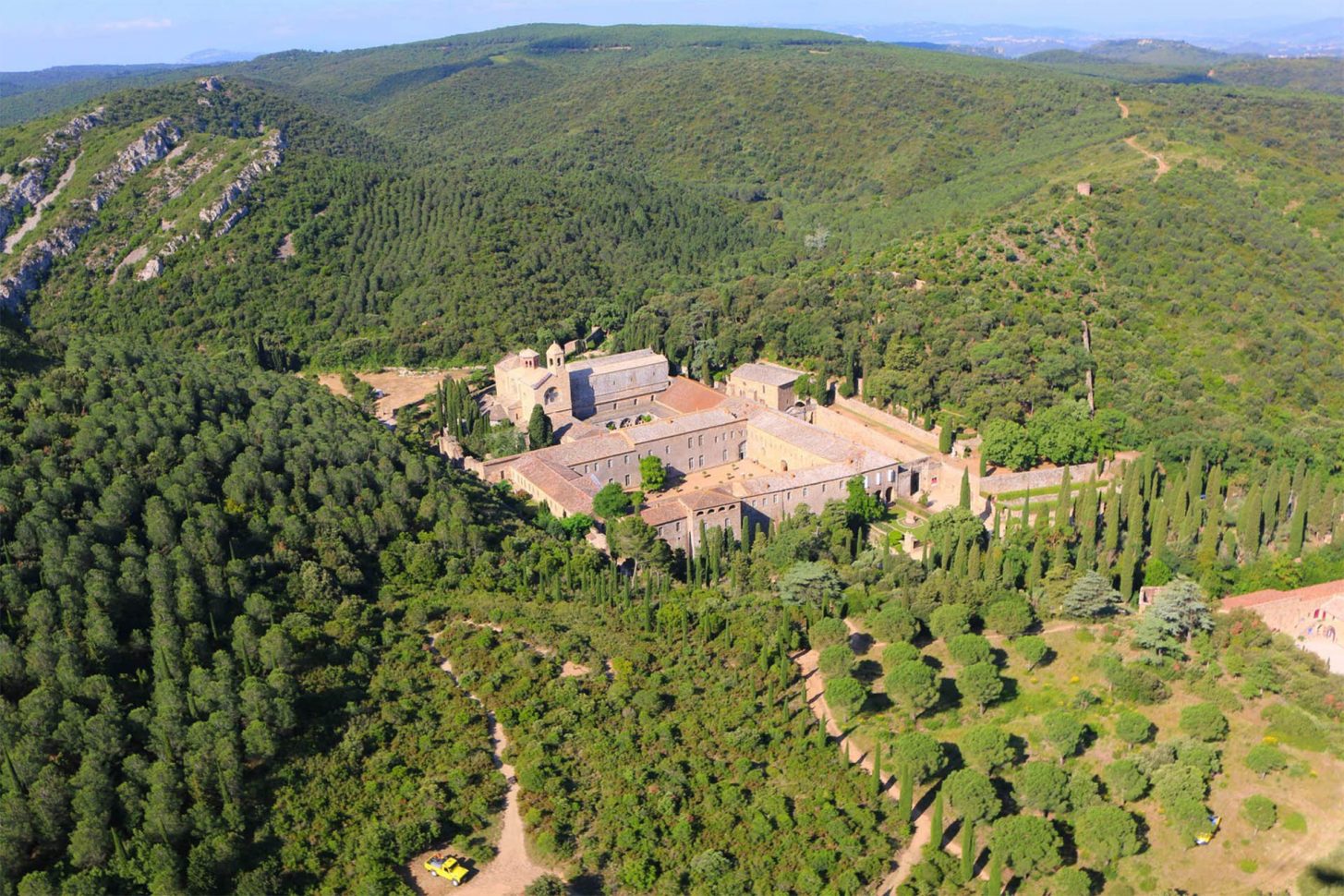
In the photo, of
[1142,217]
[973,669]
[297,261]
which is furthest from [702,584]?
[297,261]

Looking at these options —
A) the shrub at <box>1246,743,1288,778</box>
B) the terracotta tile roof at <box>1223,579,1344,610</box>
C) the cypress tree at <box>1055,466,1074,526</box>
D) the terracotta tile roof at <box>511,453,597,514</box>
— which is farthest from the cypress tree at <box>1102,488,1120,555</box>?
the terracotta tile roof at <box>511,453,597,514</box>

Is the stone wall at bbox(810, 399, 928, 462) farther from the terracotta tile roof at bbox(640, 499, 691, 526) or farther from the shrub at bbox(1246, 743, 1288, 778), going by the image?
the shrub at bbox(1246, 743, 1288, 778)

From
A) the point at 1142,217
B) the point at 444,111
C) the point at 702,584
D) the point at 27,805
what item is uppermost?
the point at 444,111

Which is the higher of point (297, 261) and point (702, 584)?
point (297, 261)

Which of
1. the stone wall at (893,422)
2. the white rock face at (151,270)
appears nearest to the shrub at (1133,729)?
the stone wall at (893,422)

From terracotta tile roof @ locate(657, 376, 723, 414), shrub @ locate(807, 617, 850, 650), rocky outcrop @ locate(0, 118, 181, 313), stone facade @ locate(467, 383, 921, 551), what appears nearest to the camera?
shrub @ locate(807, 617, 850, 650)

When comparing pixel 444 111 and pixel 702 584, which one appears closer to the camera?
pixel 702 584

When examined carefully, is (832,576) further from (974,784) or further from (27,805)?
(27,805)
